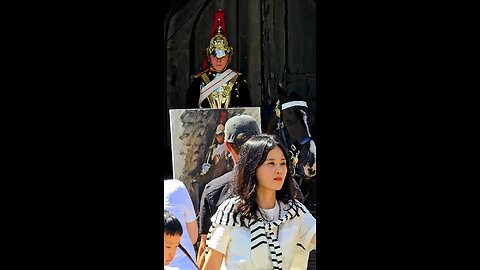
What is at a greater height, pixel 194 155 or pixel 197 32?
pixel 197 32

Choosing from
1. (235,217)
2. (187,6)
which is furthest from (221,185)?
(187,6)

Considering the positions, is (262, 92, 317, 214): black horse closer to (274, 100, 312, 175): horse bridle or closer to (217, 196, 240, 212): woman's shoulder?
(274, 100, 312, 175): horse bridle

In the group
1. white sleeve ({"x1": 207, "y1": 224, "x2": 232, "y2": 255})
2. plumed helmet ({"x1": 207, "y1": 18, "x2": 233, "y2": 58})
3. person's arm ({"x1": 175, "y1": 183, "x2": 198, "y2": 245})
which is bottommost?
white sleeve ({"x1": 207, "y1": 224, "x2": 232, "y2": 255})

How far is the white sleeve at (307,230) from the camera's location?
3.00m

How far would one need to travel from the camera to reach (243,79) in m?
3.08

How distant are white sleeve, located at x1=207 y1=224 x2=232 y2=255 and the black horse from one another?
0.25m

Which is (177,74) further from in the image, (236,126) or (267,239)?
(267,239)

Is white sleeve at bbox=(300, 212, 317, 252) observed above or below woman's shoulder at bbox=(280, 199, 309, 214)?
below

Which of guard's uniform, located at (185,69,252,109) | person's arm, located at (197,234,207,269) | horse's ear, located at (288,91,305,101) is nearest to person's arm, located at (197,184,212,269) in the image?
person's arm, located at (197,234,207,269)

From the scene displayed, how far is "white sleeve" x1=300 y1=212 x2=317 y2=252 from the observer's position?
9.84 feet

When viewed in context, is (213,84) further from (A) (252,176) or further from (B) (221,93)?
(A) (252,176)

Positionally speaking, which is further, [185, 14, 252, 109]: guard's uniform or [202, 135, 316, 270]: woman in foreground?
[185, 14, 252, 109]: guard's uniform

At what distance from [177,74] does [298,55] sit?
366 mm

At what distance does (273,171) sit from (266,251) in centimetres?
23
